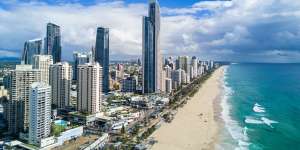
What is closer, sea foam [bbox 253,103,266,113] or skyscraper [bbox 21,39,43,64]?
sea foam [bbox 253,103,266,113]

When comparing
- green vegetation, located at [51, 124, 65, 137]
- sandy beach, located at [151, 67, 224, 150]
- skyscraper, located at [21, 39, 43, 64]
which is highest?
skyscraper, located at [21, 39, 43, 64]

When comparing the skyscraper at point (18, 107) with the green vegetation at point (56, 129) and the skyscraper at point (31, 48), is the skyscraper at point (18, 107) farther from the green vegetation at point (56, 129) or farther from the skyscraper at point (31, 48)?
the skyscraper at point (31, 48)

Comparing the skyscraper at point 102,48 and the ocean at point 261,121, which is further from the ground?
the skyscraper at point 102,48

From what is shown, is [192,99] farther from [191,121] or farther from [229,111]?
[191,121]

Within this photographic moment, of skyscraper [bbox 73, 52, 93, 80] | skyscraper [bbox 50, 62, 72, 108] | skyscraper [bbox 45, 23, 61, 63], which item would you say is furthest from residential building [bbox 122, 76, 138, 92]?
skyscraper [bbox 45, 23, 61, 63]

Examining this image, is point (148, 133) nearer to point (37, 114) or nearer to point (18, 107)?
point (37, 114)

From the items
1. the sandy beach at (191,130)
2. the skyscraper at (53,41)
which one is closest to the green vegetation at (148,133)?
the sandy beach at (191,130)

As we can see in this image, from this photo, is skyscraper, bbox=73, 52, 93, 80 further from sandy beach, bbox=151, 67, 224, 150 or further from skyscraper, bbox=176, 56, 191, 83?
sandy beach, bbox=151, 67, 224, 150
